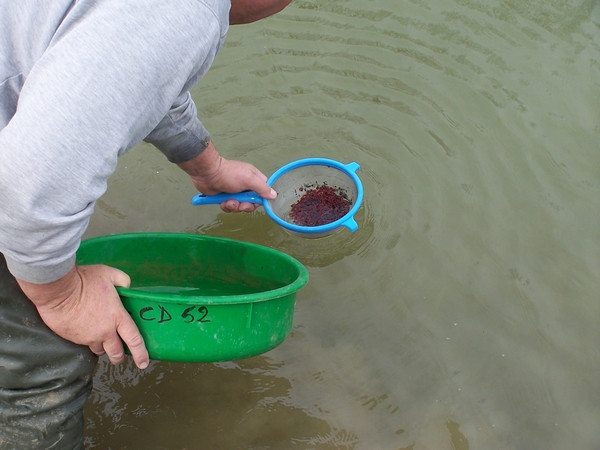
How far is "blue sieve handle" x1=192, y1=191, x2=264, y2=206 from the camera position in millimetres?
2184

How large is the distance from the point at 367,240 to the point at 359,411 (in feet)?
2.59

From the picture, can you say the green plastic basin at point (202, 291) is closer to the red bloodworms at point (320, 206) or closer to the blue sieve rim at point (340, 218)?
the blue sieve rim at point (340, 218)

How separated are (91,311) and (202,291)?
0.79m

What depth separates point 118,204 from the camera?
106 inches

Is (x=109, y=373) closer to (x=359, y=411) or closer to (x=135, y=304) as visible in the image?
(x=135, y=304)

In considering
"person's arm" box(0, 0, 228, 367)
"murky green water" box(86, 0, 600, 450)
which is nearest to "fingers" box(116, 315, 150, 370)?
"person's arm" box(0, 0, 228, 367)

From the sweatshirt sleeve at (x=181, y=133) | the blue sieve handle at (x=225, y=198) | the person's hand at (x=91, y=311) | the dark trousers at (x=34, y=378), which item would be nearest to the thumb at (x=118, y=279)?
the person's hand at (x=91, y=311)

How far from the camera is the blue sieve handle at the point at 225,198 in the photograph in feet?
7.16

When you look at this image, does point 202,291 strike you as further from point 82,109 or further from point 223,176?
point 82,109

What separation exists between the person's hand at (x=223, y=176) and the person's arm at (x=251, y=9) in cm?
62

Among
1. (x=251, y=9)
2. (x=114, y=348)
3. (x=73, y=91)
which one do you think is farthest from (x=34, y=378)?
(x=251, y=9)

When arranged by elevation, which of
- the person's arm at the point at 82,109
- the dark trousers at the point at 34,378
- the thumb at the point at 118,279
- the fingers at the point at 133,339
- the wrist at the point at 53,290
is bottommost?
the dark trousers at the point at 34,378

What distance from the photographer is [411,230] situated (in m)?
2.58

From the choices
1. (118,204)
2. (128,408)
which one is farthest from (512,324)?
(118,204)
